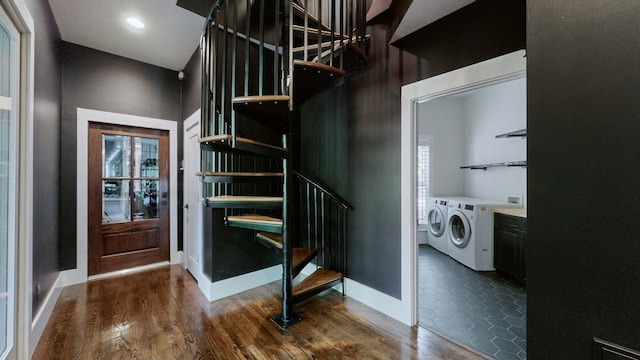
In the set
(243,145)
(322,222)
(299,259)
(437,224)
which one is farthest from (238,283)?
(437,224)

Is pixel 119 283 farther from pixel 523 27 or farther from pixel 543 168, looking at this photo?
pixel 523 27

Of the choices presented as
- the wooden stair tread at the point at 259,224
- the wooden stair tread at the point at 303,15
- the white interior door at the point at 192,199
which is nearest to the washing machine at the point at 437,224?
the wooden stair tread at the point at 259,224

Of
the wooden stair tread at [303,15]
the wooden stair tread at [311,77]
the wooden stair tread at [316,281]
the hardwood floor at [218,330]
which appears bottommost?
the hardwood floor at [218,330]

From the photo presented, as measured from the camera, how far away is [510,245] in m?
3.04

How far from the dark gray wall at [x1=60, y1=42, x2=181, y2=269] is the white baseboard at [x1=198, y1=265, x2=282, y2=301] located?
71.7 inches

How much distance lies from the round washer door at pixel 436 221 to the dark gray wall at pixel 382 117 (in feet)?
7.61

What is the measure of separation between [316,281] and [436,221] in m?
2.87

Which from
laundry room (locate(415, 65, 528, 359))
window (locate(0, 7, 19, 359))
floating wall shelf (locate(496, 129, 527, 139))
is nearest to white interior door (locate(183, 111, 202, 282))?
window (locate(0, 7, 19, 359))

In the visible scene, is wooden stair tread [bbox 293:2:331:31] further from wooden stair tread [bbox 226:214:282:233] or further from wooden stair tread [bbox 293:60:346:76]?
wooden stair tread [bbox 226:214:282:233]

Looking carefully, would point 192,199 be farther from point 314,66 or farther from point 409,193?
point 409,193

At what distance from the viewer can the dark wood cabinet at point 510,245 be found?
9.50 feet

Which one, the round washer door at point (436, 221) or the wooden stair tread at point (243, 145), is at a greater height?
the wooden stair tread at point (243, 145)

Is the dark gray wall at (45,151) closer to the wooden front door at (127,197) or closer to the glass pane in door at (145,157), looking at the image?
the wooden front door at (127,197)

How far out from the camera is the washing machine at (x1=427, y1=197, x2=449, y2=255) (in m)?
4.15
